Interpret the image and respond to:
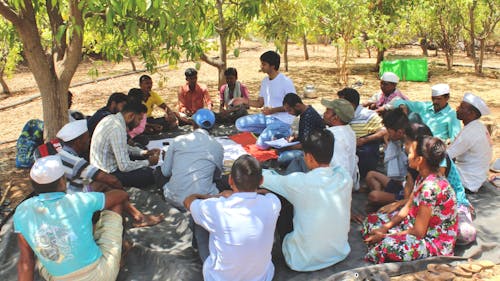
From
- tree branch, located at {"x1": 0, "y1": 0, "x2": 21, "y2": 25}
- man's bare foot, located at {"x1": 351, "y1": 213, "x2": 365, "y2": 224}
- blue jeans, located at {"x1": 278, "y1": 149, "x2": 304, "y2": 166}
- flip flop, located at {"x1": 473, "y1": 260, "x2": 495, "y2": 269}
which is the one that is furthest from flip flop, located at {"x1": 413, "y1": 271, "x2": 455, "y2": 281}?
tree branch, located at {"x1": 0, "y1": 0, "x2": 21, "y2": 25}

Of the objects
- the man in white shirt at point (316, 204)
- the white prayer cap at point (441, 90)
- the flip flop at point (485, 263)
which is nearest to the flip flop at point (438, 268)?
the flip flop at point (485, 263)

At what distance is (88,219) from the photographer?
266 cm

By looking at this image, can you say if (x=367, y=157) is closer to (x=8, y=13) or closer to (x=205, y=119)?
(x=205, y=119)

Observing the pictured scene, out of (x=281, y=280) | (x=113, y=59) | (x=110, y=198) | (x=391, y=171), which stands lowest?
(x=281, y=280)

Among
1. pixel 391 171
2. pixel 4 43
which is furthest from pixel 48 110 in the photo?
pixel 4 43

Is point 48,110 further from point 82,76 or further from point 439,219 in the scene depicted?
point 82,76

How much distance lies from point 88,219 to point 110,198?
396mm

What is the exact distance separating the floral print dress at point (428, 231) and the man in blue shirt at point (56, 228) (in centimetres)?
197

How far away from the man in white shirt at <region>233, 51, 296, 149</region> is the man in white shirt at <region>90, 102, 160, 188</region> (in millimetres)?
1661

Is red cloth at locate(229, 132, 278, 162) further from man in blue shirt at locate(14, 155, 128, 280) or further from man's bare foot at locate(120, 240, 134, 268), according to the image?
man in blue shirt at locate(14, 155, 128, 280)

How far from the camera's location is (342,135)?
12.2 ft

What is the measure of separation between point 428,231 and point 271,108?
3.15 metres

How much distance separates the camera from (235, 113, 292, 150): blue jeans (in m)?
5.46

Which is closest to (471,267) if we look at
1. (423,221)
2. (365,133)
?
(423,221)
